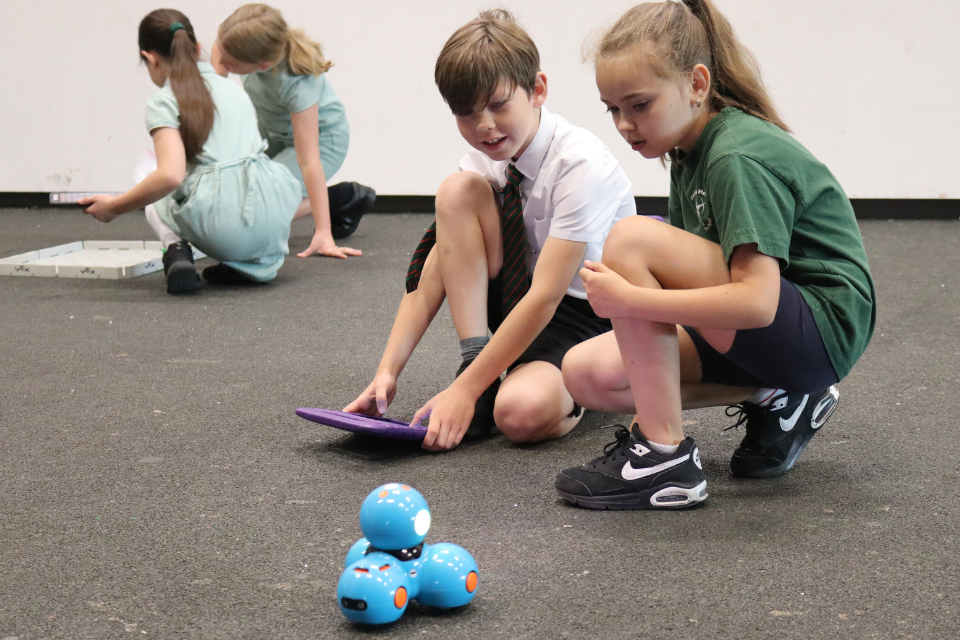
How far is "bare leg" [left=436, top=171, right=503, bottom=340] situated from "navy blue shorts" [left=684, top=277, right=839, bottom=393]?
41 centimetres

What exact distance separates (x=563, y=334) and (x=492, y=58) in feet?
1.45

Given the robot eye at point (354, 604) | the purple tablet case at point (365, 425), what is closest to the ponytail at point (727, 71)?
the purple tablet case at point (365, 425)

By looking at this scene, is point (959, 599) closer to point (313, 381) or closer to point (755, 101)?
point (755, 101)

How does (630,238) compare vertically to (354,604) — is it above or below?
above

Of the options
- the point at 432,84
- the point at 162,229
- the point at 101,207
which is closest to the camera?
the point at 101,207

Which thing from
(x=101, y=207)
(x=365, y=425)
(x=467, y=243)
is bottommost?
(x=365, y=425)

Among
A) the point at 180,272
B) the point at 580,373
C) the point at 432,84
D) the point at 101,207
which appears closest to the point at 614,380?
the point at 580,373

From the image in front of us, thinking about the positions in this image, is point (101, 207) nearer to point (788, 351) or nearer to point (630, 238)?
point (630, 238)

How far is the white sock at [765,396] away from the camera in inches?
46.4

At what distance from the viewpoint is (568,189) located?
129cm

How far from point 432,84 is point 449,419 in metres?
2.86

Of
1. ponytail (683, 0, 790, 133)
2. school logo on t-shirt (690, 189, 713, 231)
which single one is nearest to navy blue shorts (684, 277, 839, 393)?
school logo on t-shirt (690, 189, 713, 231)

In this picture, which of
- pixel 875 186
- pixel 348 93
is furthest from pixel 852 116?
pixel 348 93

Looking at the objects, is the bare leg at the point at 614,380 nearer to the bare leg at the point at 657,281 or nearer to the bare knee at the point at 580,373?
the bare knee at the point at 580,373
